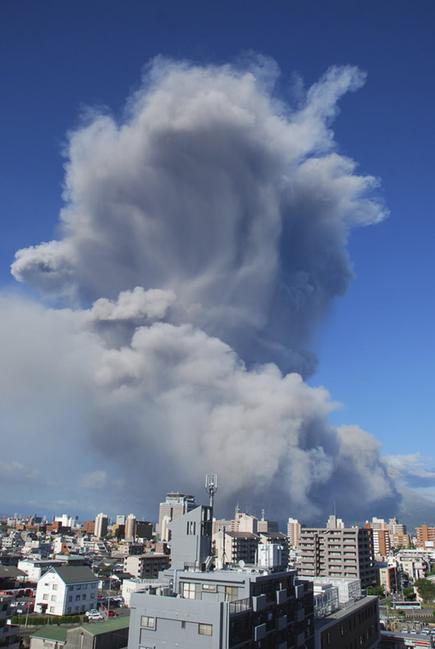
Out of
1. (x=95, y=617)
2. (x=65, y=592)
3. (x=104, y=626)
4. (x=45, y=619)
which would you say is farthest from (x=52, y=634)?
(x=65, y=592)

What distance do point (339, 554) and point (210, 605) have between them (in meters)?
107

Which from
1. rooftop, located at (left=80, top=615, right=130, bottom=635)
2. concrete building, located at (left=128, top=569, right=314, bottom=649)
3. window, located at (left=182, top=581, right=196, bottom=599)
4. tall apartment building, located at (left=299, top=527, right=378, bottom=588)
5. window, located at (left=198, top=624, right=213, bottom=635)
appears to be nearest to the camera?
window, located at (left=198, top=624, right=213, bottom=635)

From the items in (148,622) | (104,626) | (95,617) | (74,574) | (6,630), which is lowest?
(95,617)

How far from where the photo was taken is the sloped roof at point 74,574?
80.4 meters

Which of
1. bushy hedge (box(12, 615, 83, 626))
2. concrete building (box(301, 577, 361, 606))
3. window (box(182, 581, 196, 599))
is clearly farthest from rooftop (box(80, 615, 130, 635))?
bushy hedge (box(12, 615, 83, 626))

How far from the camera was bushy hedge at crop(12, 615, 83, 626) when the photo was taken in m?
70.4

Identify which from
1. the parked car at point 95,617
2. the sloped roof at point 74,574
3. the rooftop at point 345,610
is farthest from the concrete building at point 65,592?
the rooftop at point 345,610

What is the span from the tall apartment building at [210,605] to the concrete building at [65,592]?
165ft

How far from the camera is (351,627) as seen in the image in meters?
49.5

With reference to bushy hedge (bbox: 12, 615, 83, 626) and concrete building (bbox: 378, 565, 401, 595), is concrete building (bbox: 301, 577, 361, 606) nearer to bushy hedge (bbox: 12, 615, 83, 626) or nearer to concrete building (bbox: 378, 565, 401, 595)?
bushy hedge (bbox: 12, 615, 83, 626)

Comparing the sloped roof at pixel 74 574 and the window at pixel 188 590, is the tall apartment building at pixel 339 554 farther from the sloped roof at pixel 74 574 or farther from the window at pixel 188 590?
the window at pixel 188 590

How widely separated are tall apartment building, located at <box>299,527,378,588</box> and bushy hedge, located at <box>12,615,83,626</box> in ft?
210

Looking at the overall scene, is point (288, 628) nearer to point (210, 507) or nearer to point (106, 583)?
point (210, 507)

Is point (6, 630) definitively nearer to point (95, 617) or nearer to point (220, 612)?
point (95, 617)
